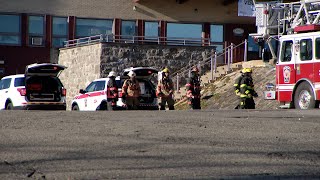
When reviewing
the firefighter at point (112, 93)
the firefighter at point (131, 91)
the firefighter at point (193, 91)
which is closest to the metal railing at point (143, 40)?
the firefighter at point (193, 91)

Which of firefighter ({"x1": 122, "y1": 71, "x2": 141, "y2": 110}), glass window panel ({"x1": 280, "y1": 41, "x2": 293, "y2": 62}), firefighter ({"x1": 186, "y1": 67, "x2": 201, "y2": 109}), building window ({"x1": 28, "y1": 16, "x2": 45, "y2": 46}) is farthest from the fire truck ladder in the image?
building window ({"x1": 28, "y1": 16, "x2": 45, "y2": 46})

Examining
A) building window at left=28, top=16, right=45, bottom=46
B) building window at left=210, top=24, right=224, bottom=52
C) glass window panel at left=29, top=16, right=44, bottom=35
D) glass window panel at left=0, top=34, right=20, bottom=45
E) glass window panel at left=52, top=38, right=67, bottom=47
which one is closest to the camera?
glass window panel at left=0, top=34, right=20, bottom=45

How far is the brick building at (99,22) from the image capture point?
3969 centimetres

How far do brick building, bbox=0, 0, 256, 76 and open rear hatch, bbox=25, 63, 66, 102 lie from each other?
14491mm

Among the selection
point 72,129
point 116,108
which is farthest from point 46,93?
point 72,129

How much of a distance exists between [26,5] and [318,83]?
878 inches

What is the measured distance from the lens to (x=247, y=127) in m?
14.7

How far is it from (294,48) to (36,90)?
8.05m

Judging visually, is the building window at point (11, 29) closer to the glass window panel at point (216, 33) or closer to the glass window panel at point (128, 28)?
the glass window panel at point (128, 28)

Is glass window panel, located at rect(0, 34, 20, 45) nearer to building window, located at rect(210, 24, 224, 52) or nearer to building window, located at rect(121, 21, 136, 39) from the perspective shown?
building window, located at rect(121, 21, 136, 39)

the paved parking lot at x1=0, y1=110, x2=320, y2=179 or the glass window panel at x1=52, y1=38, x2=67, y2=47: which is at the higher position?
the glass window panel at x1=52, y1=38, x2=67, y2=47

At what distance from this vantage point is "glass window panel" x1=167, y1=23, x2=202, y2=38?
141 feet

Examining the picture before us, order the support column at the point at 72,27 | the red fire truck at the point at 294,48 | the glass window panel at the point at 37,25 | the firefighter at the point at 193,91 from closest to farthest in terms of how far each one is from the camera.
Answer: the red fire truck at the point at 294,48, the firefighter at the point at 193,91, the glass window panel at the point at 37,25, the support column at the point at 72,27

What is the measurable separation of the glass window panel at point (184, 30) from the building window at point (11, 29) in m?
8.52
